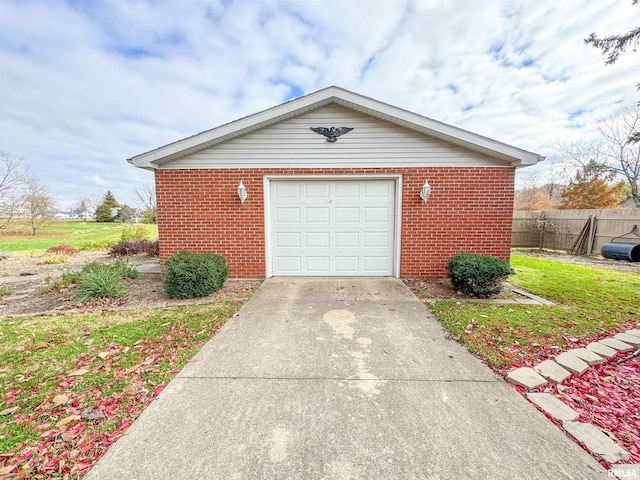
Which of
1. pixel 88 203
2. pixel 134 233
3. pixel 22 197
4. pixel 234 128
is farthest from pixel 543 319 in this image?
pixel 88 203

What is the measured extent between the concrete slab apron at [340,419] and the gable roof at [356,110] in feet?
13.7

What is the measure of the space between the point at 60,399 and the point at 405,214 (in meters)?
5.97

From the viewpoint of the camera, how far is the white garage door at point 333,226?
6168 millimetres

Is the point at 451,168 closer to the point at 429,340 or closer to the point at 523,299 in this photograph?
the point at 523,299

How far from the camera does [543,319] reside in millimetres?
4035

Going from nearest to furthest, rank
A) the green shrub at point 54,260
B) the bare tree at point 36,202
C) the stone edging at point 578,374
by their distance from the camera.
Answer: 1. the stone edging at point 578,374
2. the green shrub at point 54,260
3. the bare tree at point 36,202

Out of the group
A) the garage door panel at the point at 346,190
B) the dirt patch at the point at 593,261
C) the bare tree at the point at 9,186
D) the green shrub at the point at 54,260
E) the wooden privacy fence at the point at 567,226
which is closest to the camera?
the garage door panel at the point at 346,190

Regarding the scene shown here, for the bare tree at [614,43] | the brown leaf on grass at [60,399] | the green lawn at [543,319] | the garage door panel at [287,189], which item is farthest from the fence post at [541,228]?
the brown leaf on grass at [60,399]

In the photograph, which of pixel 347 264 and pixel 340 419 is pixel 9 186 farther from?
pixel 340 419

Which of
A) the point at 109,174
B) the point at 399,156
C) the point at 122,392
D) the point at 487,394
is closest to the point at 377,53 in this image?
the point at 399,156

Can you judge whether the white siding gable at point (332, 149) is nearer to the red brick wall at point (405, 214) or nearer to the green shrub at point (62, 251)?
the red brick wall at point (405, 214)

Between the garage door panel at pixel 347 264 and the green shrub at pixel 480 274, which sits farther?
the garage door panel at pixel 347 264

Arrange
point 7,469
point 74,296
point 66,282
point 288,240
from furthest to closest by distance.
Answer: point 288,240, point 66,282, point 74,296, point 7,469

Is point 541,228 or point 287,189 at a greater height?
point 287,189
